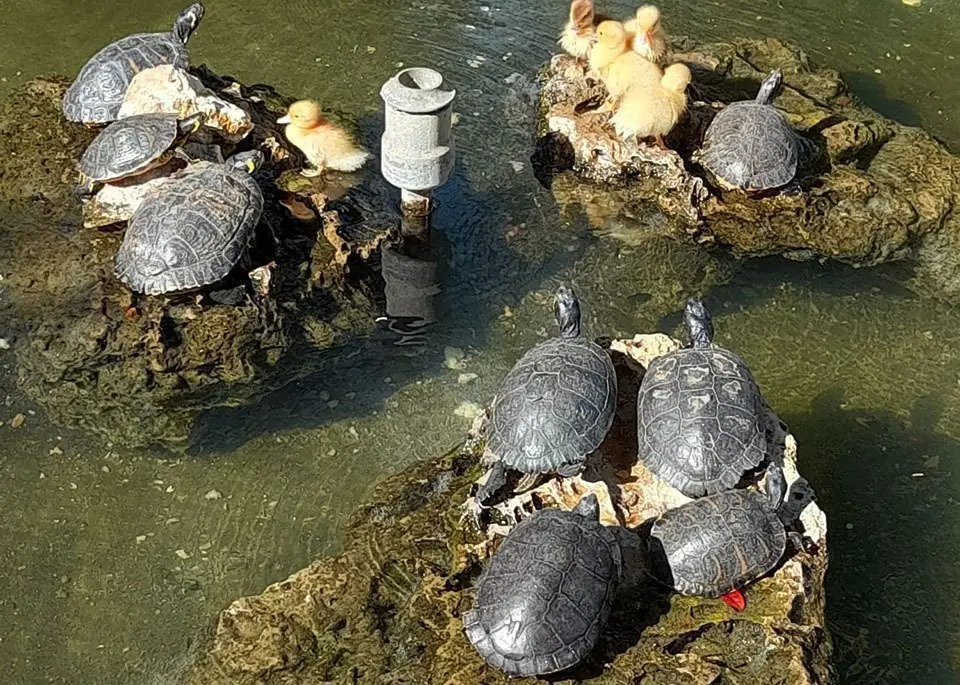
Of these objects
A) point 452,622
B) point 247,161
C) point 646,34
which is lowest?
point 452,622

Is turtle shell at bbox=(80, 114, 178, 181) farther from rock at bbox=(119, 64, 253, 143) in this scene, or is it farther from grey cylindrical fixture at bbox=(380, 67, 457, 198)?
grey cylindrical fixture at bbox=(380, 67, 457, 198)

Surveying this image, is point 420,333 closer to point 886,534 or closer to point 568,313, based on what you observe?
point 568,313

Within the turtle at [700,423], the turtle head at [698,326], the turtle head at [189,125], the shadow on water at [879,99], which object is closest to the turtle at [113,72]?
the turtle head at [189,125]

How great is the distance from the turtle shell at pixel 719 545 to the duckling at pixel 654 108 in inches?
119

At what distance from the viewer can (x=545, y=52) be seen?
309 inches

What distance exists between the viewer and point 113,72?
19.7 feet

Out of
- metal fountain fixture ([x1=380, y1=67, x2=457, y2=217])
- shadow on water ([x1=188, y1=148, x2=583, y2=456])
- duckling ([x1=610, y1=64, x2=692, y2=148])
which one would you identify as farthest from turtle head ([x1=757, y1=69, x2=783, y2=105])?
metal fountain fixture ([x1=380, y1=67, x2=457, y2=217])

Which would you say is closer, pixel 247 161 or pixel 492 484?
pixel 492 484

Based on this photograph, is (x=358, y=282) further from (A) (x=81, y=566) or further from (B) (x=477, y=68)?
(B) (x=477, y=68)

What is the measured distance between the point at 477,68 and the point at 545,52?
0.68m

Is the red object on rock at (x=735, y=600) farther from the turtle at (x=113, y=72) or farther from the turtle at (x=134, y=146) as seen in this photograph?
the turtle at (x=113, y=72)

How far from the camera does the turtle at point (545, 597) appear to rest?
3309 mm

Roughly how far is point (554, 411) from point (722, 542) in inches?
34.9

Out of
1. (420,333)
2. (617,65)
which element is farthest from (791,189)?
(420,333)
